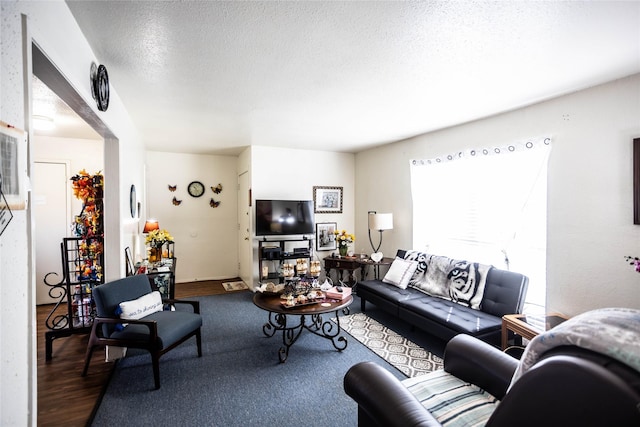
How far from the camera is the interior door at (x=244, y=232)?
17.0ft

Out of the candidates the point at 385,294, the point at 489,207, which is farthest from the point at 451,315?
the point at 489,207

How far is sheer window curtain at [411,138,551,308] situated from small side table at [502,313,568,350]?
43 cm

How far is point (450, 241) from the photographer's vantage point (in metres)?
3.98

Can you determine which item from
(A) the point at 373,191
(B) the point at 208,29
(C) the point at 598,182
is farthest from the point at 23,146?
(A) the point at 373,191

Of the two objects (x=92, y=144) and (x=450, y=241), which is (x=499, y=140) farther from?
(x=92, y=144)

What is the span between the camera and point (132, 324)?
8.23 ft

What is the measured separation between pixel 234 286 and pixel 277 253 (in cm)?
121

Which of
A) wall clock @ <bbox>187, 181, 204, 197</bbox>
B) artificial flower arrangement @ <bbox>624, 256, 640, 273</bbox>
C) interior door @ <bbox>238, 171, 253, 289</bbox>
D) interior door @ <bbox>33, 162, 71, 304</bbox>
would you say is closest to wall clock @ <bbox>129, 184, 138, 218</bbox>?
interior door @ <bbox>33, 162, 71, 304</bbox>

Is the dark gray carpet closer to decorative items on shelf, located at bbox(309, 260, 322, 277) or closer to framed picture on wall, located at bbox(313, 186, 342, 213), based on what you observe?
decorative items on shelf, located at bbox(309, 260, 322, 277)

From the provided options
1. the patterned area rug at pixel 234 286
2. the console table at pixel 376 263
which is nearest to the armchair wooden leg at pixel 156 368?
the patterned area rug at pixel 234 286

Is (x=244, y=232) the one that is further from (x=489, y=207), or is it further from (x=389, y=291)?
(x=489, y=207)

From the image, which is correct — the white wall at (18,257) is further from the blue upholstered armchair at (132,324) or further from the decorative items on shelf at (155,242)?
the decorative items on shelf at (155,242)

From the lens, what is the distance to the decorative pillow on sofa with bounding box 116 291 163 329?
2477 mm

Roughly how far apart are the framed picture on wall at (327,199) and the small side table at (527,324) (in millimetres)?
3452
